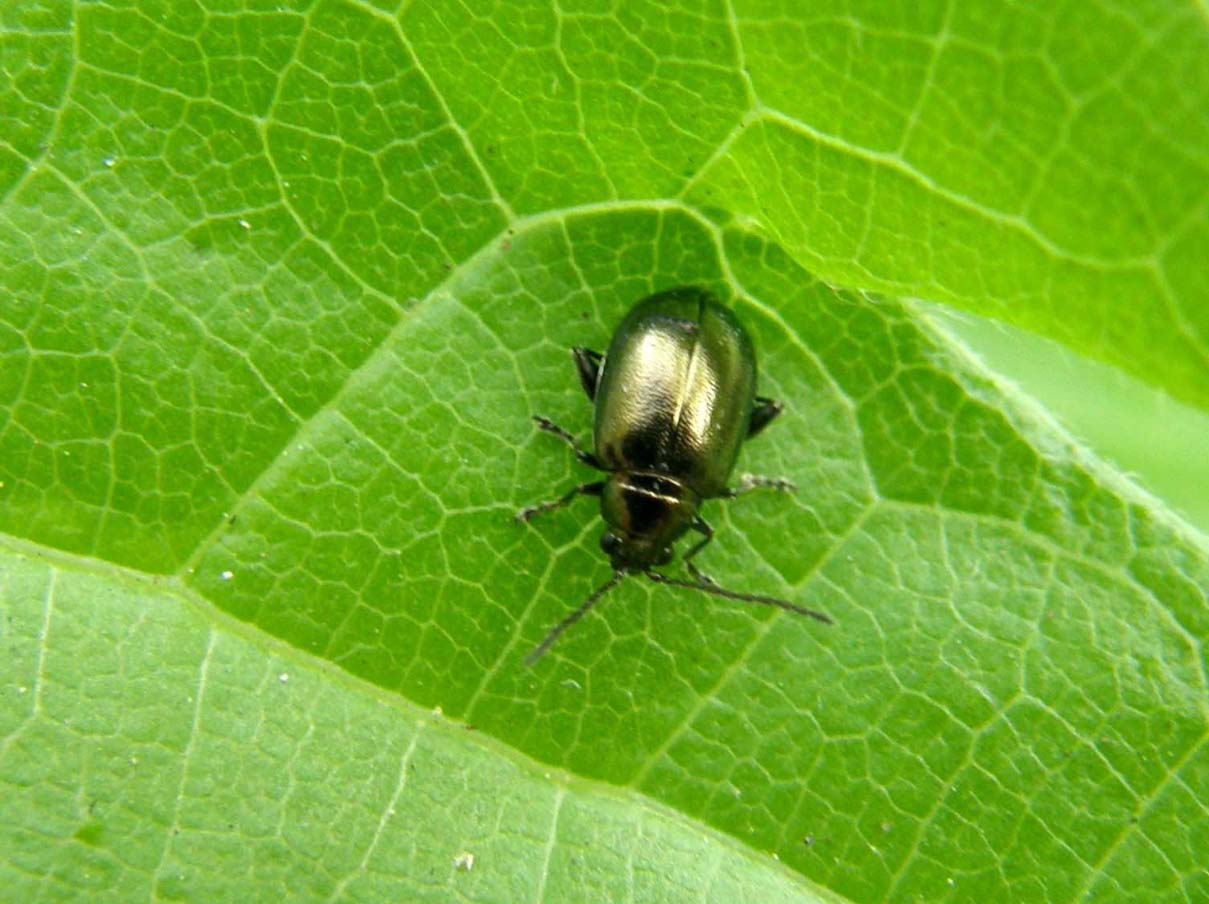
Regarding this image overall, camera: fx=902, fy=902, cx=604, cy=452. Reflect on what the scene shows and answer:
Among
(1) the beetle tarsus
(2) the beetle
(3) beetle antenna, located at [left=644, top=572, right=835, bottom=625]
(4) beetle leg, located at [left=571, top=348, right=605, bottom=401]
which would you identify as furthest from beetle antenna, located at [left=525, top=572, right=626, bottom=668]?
(4) beetle leg, located at [left=571, top=348, right=605, bottom=401]

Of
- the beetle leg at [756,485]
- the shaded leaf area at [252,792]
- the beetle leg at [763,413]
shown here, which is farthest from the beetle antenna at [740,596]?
the shaded leaf area at [252,792]

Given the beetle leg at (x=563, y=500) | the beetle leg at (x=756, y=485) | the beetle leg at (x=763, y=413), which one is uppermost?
the beetle leg at (x=763, y=413)

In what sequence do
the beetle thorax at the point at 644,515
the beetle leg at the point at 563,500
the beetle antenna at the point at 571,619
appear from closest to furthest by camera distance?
the beetle antenna at the point at 571,619 < the beetle leg at the point at 563,500 < the beetle thorax at the point at 644,515

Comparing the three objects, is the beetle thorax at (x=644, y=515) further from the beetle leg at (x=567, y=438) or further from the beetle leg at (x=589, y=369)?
the beetle leg at (x=589, y=369)

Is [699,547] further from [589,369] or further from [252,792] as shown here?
[252,792]

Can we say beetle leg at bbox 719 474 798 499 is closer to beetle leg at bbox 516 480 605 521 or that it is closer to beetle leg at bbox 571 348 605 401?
beetle leg at bbox 516 480 605 521
